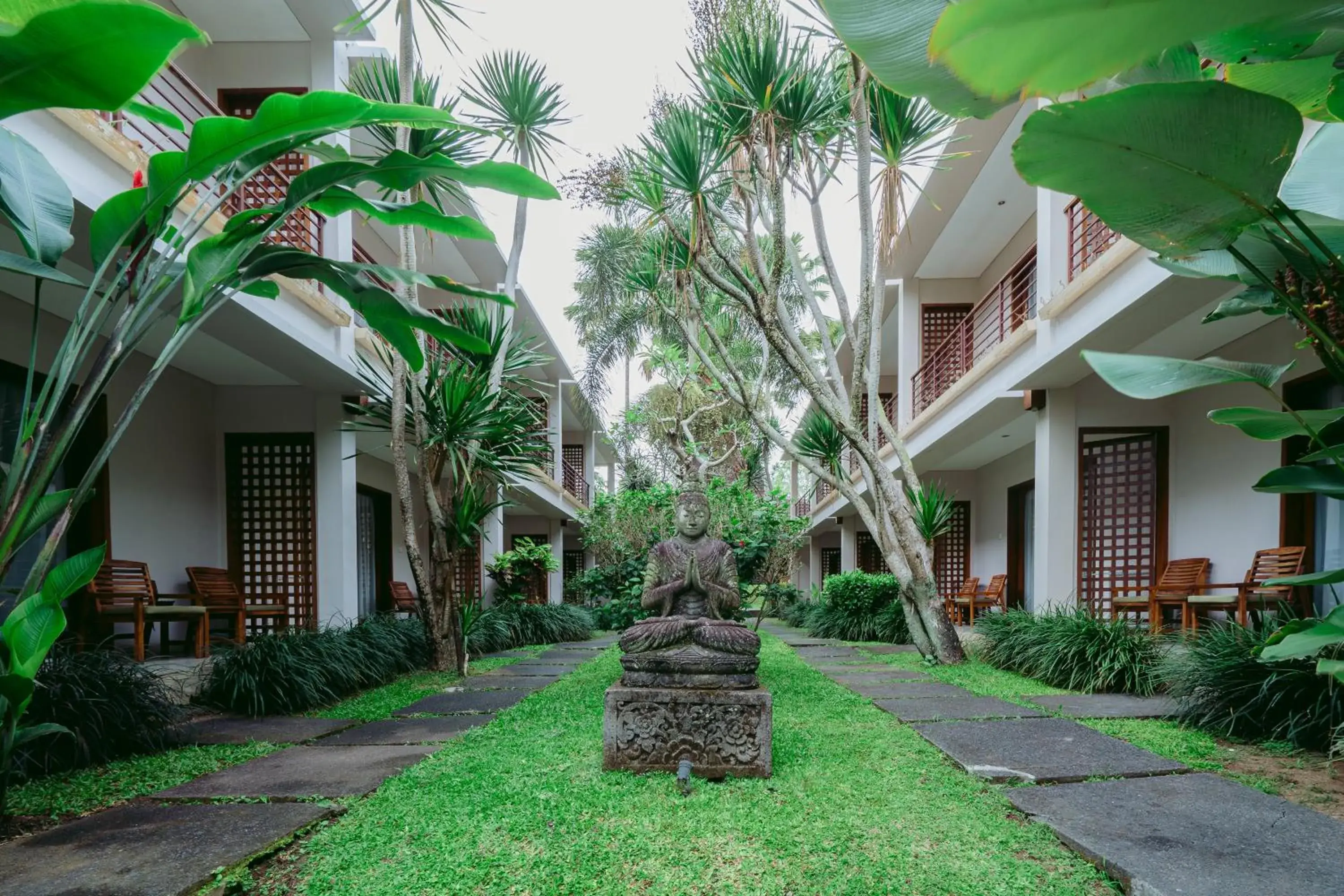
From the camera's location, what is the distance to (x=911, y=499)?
8.38m

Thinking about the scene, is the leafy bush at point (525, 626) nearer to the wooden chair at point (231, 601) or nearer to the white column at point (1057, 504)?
the wooden chair at point (231, 601)

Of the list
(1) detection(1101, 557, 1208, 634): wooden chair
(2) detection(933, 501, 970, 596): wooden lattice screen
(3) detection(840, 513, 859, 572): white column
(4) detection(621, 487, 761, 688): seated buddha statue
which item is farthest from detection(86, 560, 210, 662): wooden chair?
(3) detection(840, 513, 859, 572): white column

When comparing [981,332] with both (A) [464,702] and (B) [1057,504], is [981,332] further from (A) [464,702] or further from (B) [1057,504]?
(A) [464,702]

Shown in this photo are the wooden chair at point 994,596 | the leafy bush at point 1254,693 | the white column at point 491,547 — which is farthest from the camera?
the wooden chair at point 994,596

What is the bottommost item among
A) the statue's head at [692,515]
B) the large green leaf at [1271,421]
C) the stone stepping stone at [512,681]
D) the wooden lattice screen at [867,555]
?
the wooden lattice screen at [867,555]

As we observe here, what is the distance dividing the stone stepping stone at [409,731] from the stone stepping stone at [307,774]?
0.15m

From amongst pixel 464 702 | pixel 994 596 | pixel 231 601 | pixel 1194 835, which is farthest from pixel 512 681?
pixel 994 596

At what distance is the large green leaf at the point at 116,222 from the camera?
8.70ft

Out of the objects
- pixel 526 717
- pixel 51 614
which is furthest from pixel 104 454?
pixel 526 717

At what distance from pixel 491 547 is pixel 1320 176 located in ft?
37.9

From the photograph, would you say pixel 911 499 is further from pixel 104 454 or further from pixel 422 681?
pixel 104 454

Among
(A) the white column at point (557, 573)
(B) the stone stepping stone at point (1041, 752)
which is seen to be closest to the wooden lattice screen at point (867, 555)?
(A) the white column at point (557, 573)

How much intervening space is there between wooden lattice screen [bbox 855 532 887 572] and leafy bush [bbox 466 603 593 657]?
9879 mm

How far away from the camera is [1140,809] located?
287 cm
